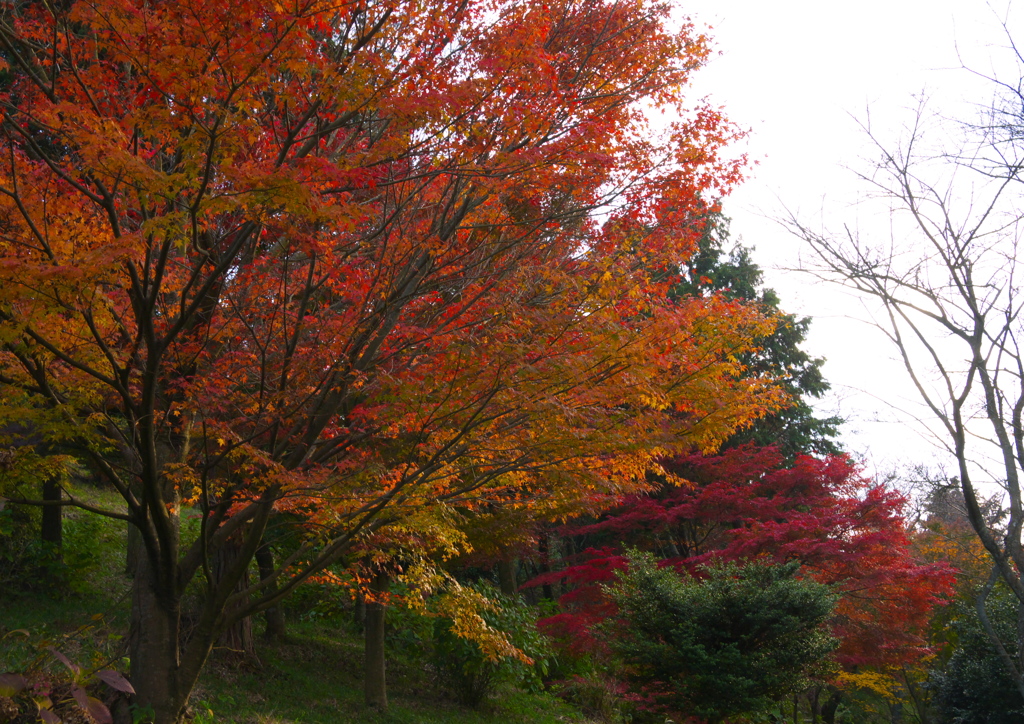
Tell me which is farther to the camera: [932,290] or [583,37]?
[932,290]

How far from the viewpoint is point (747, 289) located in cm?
2292

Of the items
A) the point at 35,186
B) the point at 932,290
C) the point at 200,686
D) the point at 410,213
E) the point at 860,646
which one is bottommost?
the point at 200,686

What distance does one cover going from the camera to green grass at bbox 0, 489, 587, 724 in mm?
8625

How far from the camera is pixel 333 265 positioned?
5.34 meters

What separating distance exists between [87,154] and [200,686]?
25.5 feet

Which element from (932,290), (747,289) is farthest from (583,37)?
(747,289)

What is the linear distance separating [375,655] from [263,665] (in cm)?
169

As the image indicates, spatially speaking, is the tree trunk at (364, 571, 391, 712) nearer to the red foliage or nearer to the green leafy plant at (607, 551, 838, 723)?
the red foliage

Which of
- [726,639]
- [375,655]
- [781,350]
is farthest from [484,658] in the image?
[781,350]

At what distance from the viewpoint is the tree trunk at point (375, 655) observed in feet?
35.2

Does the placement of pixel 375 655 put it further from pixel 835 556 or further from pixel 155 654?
pixel 835 556

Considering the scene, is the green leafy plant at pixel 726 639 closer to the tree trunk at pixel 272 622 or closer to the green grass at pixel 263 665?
the green grass at pixel 263 665

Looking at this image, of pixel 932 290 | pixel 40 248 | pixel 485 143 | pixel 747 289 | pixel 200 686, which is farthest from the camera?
pixel 747 289

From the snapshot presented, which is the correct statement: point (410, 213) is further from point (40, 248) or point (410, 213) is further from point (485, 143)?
point (40, 248)
